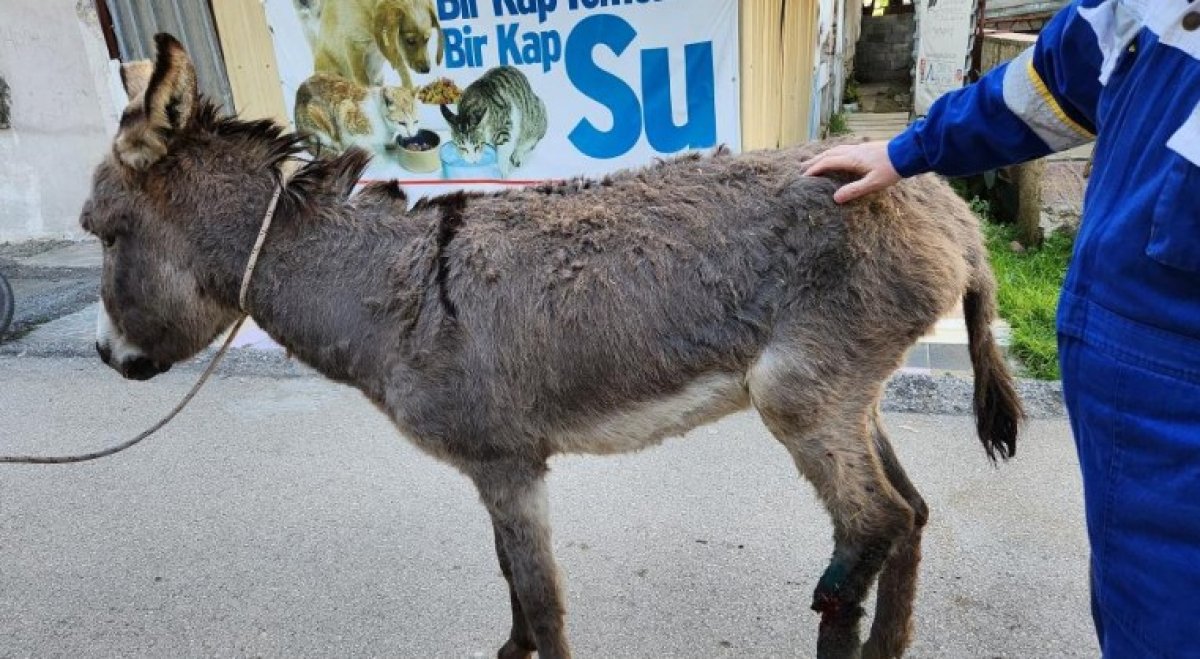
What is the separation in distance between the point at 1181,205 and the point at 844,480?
1.16 m

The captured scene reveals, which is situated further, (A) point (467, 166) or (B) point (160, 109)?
(A) point (467, 166)

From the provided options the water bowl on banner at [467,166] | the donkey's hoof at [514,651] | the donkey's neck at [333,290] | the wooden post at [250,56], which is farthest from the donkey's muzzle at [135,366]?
the wooden post at [250,56]

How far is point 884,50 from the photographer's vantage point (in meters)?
15.5

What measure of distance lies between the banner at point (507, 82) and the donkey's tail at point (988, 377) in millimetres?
3224

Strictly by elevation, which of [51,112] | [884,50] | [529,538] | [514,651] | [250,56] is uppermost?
[250,56]

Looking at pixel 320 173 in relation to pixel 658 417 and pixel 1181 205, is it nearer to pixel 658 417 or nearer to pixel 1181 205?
pixel 658 417

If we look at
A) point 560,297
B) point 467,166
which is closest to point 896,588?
point 560,297

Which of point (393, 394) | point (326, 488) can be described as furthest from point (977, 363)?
point (326, 488)

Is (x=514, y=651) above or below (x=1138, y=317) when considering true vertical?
below

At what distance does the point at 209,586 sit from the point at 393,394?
1.61 metres

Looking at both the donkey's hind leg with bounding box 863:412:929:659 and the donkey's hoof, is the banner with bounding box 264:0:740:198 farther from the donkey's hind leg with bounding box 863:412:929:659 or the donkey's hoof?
the donkey's hoof

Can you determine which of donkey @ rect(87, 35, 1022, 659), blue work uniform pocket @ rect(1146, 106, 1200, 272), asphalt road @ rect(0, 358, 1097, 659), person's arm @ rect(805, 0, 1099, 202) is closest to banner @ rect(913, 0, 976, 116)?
asphalt road @ rect(0, 358, 1097, 659)

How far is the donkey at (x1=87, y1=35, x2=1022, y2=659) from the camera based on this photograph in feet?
6.46

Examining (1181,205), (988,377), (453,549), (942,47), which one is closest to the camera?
(1181,205)
